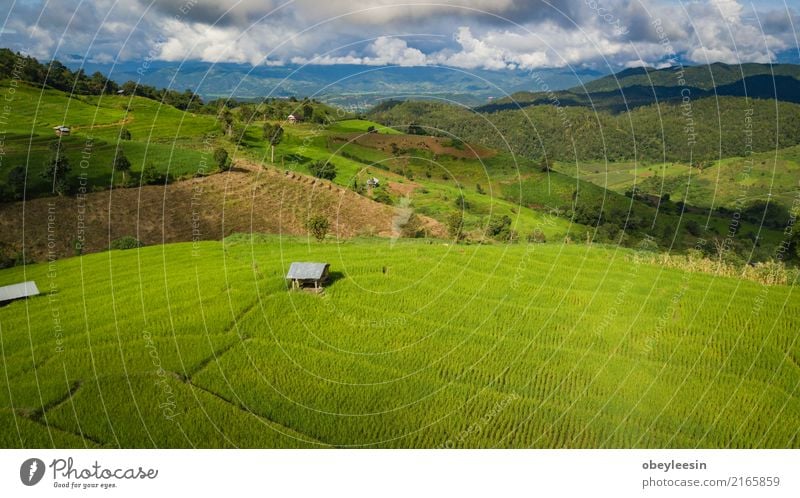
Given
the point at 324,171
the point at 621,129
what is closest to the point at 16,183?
the point at 324,171

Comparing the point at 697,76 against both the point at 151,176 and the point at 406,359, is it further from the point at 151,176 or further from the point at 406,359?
the point at 406,359

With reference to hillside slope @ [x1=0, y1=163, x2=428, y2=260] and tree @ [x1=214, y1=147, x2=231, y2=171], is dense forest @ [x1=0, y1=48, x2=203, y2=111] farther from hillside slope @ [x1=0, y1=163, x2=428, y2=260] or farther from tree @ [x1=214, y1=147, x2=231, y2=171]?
hillside slope @ [x1=0, y1=163, x2=428, y2=260]

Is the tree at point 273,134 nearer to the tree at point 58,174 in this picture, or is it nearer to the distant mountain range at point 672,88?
the tree at point 58,174

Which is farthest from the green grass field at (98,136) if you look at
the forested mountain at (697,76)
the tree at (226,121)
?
the forested mountain at (697,76)

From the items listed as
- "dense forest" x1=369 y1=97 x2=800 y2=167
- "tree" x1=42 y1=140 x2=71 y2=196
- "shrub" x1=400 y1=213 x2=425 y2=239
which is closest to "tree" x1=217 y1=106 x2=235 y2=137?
"tree" x1=42 y1=140 x2=71 y2=196

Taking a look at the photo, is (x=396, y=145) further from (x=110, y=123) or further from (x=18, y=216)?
(x=18, y=216)
